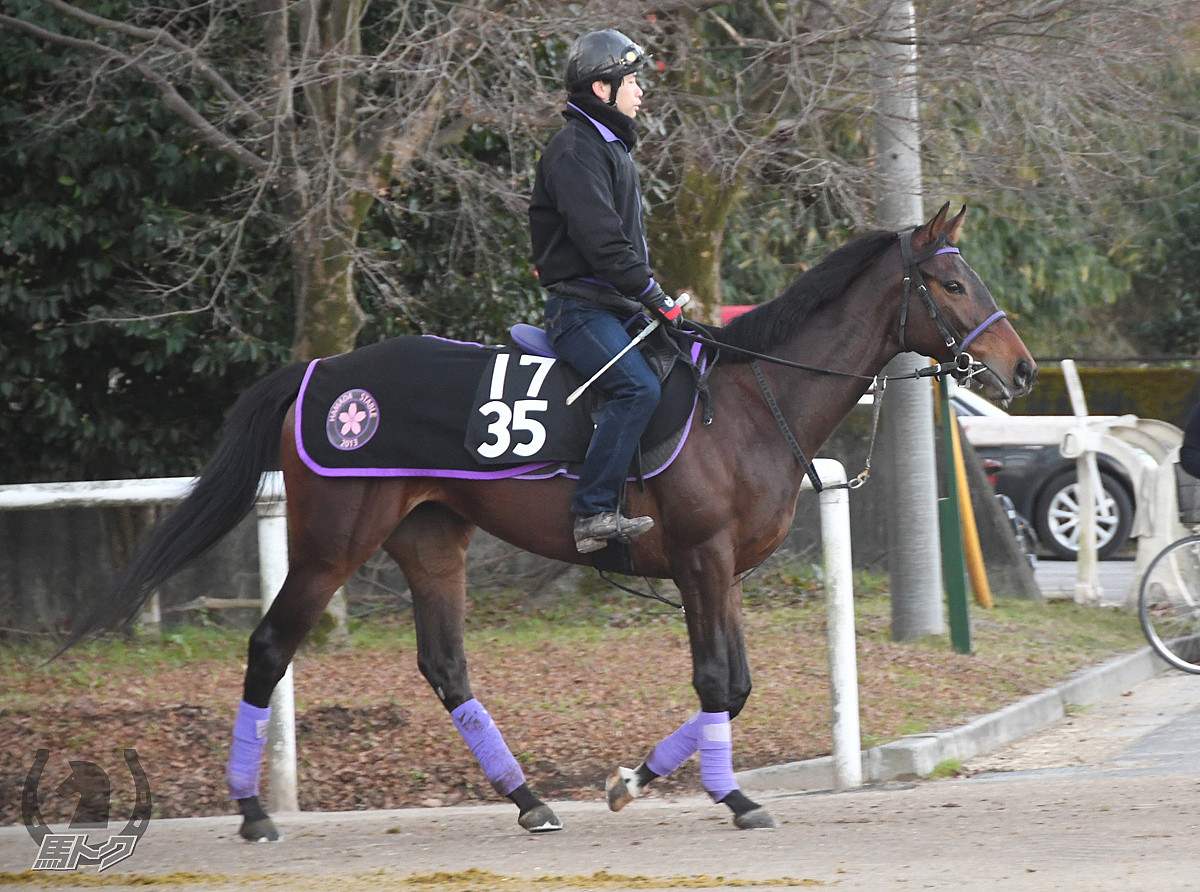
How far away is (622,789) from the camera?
19.1ft

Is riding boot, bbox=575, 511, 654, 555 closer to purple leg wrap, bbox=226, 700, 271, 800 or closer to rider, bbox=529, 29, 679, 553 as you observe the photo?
rider, bbox=529, 29, 679, 553

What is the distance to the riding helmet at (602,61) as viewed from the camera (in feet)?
18.5

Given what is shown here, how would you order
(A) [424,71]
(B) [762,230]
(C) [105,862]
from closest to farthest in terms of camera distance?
(C) [105,862] < (A) [424,71] < (B) [762,230]

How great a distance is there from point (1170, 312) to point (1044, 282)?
20.4 feet

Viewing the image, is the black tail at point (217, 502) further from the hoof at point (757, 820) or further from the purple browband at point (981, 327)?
the purple browband at point (981, 327)

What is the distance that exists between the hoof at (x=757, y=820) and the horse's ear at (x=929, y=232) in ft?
7.51

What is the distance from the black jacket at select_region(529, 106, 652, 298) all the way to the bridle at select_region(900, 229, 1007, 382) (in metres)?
1.03

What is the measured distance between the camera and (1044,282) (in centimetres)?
2092

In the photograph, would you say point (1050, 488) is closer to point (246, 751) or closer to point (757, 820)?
point (757, 820)

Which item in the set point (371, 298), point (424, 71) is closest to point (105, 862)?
point (424, 71)

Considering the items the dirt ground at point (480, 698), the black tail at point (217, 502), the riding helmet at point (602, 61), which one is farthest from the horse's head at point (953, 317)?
the black tail at point (217, 502)

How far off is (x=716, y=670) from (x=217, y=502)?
2170 millimetres

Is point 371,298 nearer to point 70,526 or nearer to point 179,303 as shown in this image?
point 179,303

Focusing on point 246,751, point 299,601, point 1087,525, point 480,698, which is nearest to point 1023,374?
point 299,601
